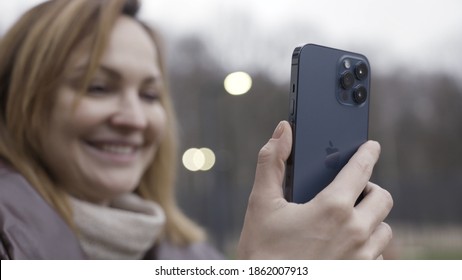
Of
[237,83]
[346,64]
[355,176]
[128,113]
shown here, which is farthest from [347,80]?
[237,83]

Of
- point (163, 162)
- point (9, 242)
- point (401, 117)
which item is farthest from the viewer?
point (401, 117)

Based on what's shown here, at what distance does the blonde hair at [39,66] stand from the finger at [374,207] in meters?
0.51

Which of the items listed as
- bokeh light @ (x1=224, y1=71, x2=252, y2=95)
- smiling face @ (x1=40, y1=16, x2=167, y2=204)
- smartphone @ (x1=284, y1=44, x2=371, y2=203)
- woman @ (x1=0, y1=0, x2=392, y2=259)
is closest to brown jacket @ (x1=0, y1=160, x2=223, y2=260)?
woman @ (x1=0, y1=0, x2=392, y2=259)

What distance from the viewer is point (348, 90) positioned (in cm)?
67

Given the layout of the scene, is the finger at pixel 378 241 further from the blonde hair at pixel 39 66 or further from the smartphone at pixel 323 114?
the blonde hair at pixel 39 66

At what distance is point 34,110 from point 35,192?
0.16 metres

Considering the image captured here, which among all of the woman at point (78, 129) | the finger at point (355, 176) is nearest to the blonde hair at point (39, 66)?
the woman at point (78, 129)

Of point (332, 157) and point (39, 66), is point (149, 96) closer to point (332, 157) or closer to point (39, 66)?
point (39, 66)

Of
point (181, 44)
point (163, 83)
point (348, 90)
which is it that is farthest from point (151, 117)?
point (181, 44)

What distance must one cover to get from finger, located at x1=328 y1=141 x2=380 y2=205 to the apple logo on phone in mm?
35

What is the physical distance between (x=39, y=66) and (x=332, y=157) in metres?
0.55

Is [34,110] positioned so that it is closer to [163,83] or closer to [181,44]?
[163,83]

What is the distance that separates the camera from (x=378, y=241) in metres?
0.55

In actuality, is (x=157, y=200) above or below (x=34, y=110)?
below
